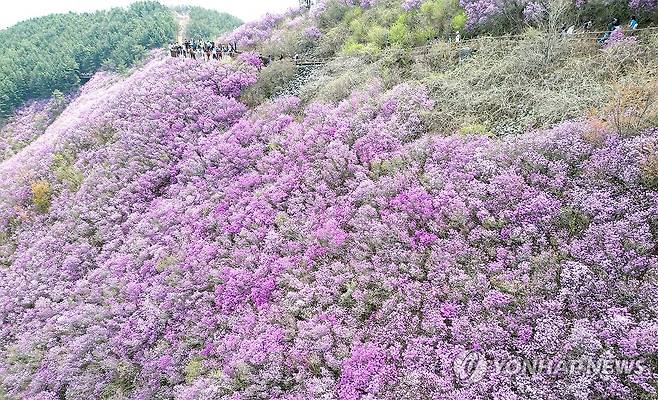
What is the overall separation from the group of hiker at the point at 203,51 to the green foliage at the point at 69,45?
41.7 meters

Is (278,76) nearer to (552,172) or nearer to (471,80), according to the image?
(471,80)

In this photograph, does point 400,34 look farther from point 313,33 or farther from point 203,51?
point 203,51

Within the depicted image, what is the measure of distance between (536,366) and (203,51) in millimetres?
28321

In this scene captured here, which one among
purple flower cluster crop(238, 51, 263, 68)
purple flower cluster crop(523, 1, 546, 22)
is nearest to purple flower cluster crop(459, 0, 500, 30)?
purple flower cluster crop(523, 1, 546, 22)

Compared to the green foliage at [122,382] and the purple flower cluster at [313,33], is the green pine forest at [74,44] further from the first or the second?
the green foliage at [122,382]

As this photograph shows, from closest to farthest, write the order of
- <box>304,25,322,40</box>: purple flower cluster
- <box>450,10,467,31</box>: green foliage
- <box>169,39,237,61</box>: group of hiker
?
<box>450,10,467,31</box>: green foliage < <box>304,25,322,40</box>: purple flower cluster < <box>169,39,237,61</box>: group of hiker

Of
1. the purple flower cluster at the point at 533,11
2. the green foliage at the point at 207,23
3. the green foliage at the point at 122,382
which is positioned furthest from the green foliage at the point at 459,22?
the green foliage at the point at 207,23

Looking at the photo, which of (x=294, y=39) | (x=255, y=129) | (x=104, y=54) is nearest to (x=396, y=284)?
(x=255, y=129)

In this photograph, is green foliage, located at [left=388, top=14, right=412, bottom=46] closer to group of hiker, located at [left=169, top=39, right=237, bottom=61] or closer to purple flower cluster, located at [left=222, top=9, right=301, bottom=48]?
purple flower cluster, located at [left=222, top=9, right=301, bottom=48]

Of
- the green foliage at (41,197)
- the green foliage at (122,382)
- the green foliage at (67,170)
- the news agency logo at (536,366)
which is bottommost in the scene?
the green foliage at (122,382)

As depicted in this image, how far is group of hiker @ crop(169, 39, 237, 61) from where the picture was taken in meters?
28.8

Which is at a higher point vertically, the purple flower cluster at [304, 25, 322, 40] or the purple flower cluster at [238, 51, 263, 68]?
the purple flower cluster at [304, 25, 322, 40]

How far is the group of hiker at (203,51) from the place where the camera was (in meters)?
28.8

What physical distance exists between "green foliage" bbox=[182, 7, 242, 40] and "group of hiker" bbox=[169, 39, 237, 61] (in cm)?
5732
